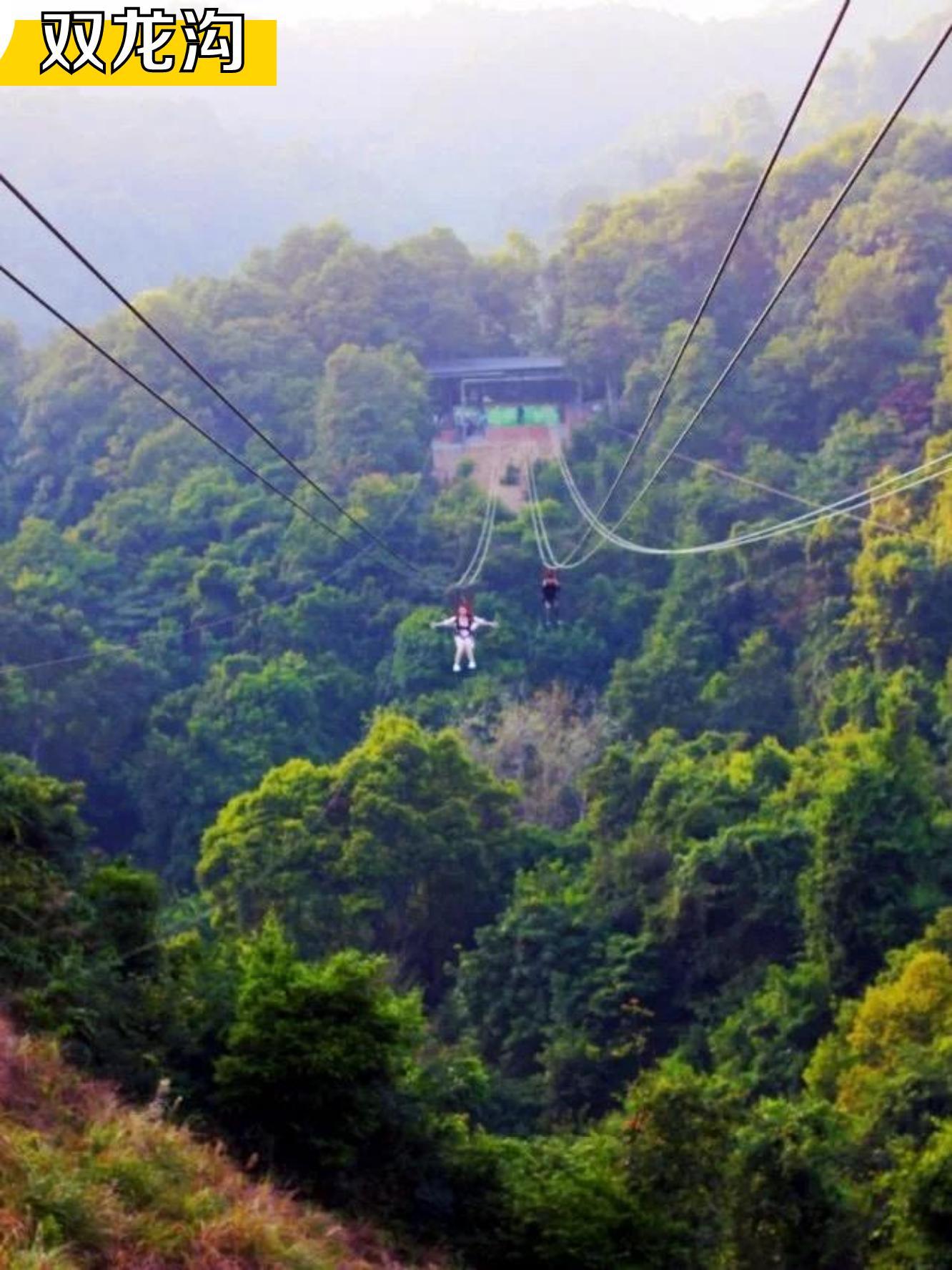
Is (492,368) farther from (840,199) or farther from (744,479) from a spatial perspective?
(840,199)

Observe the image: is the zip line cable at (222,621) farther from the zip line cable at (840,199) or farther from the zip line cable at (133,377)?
the zip line cable at (840,199)

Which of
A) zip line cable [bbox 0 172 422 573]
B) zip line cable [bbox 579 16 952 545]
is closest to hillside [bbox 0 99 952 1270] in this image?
zip line cable [bbox 0 172 422 573]

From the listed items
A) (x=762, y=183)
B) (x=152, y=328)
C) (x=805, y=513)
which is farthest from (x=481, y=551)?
(x=762, y=183)

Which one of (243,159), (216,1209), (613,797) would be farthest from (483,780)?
(243,159)

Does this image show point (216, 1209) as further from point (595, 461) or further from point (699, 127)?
point (699, 127)

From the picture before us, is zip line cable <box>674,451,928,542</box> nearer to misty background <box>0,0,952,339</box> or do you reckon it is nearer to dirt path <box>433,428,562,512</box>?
dirt path <box>433,428,562,512</box>

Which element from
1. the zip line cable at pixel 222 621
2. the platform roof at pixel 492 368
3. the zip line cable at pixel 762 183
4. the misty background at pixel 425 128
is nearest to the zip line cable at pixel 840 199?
the zip line cable at pixel 762 183
